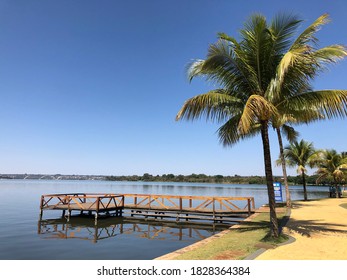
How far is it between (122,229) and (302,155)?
21.8 meters

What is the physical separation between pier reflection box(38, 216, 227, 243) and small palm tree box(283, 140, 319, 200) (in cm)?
1542

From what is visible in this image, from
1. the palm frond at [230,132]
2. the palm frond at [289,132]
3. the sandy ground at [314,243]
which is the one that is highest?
the palm frond at [289,132]

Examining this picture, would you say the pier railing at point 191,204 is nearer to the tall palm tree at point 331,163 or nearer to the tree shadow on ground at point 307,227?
the tree shadow on ground at point 307,227

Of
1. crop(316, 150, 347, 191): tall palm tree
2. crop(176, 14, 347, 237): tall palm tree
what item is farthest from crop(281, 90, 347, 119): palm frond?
crop(316, 150, 347, 191): tall palm tree

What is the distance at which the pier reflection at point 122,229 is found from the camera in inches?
675

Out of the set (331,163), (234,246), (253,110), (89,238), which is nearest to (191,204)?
(89,238)

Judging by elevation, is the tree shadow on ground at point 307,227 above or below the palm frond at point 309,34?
below

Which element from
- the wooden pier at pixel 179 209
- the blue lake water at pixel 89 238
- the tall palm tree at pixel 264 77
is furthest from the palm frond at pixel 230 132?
the wooden pier at pixel 179 209

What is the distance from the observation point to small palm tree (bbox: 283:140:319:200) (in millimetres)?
30219

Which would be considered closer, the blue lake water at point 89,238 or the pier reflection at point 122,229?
the blue lake water at point 89,238

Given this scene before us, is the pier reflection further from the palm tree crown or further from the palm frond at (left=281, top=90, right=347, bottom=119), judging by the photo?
the palm tree crown

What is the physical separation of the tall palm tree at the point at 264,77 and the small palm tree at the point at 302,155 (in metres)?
22.2
